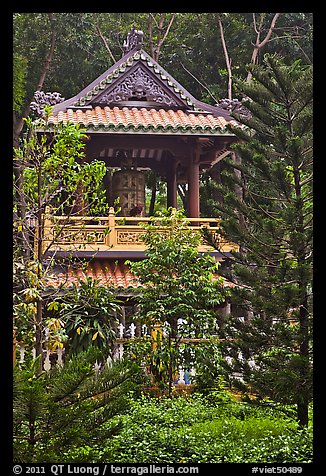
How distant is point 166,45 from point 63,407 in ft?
45.5

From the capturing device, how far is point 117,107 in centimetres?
1055

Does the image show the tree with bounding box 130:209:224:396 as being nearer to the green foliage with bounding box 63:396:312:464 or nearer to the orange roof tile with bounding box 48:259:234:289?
the orange roof tile with bounding box 48:259:234:289

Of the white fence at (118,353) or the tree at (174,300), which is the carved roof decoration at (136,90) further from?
the white fence at (118,353)

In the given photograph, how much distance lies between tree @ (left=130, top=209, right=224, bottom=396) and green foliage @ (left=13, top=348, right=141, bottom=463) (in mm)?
3113

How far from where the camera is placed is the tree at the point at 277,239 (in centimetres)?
561

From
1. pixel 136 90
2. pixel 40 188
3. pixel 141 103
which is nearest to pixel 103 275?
pixel 141 103

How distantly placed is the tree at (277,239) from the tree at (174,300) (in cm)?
149

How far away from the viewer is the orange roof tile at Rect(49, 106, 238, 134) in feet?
32.0

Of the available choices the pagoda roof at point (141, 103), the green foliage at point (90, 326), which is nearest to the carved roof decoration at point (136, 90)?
the pagoda roof at point (141, 103)

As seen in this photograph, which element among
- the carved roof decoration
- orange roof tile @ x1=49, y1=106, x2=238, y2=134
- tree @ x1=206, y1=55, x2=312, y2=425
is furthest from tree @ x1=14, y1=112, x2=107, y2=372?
the carved roof decoration

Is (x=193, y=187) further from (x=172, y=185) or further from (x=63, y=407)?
(x=63, y=407)
